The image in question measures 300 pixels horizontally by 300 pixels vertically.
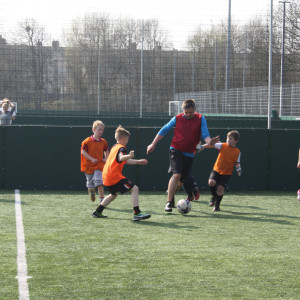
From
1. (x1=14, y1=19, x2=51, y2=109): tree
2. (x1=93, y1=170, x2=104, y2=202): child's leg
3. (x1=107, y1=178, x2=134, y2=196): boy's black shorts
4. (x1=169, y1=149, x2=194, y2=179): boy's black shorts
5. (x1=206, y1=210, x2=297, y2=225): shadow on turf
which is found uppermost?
(x1=14, y1=19, x2=51, y2=109): tree

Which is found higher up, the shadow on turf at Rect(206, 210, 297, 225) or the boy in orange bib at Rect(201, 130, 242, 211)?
the boy in orange bib at Rect(201, 130, 242, 211)

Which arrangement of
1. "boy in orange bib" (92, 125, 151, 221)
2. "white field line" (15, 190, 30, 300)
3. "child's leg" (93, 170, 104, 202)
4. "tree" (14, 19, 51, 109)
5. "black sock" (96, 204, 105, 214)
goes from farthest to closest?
1. "tree" (14, 19, 51, 109)
2. "child's leg" (93, 170, 104, 202)
3. "black sock" (96, 204, 105, 214)
4. "boy in orange bib" (92, 125, 151, 221)
5. "white field line" (15, 190, 30, 300)

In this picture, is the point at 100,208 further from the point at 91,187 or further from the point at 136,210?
the point at 91,187

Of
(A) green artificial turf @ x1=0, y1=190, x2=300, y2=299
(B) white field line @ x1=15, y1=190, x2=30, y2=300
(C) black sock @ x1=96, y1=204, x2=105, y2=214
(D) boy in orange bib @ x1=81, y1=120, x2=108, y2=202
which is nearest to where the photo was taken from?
(B) white field line @ x1=15, y1=190, x2=30, y2=300

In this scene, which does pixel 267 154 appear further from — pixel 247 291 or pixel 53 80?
pixel 53 80

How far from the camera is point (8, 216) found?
9.05 metres

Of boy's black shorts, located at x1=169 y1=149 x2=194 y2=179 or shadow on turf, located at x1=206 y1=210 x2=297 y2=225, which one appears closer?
shadow on turf, located at x1=206 y1=210 x2=297 y2=225

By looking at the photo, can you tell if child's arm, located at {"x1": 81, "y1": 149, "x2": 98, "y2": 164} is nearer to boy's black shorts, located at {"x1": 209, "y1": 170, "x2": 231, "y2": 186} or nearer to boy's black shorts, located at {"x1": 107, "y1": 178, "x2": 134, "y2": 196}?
boy's black shorts, located at {"x1": 107, "y1": 178, "x2": 134, "y2": 196}

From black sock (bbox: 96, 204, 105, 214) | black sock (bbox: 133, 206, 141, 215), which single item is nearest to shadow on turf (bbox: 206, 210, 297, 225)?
black sock (bbox: 133, 206, 141, 215)

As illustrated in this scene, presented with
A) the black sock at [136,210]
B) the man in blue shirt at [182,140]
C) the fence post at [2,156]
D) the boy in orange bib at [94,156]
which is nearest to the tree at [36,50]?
the fence post at [2,156]

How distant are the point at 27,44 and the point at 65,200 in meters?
9.21

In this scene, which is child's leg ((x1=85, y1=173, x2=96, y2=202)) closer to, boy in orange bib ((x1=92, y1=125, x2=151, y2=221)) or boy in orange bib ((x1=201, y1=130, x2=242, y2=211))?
boy in orange bib ((x1=92, y1=125, x2=151, y2=221))

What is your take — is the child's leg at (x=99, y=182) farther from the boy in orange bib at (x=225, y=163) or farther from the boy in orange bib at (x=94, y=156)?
the boy in orange bib at (x=225, y=163)

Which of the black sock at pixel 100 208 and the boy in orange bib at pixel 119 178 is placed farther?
the black sock at pixel 100 208
